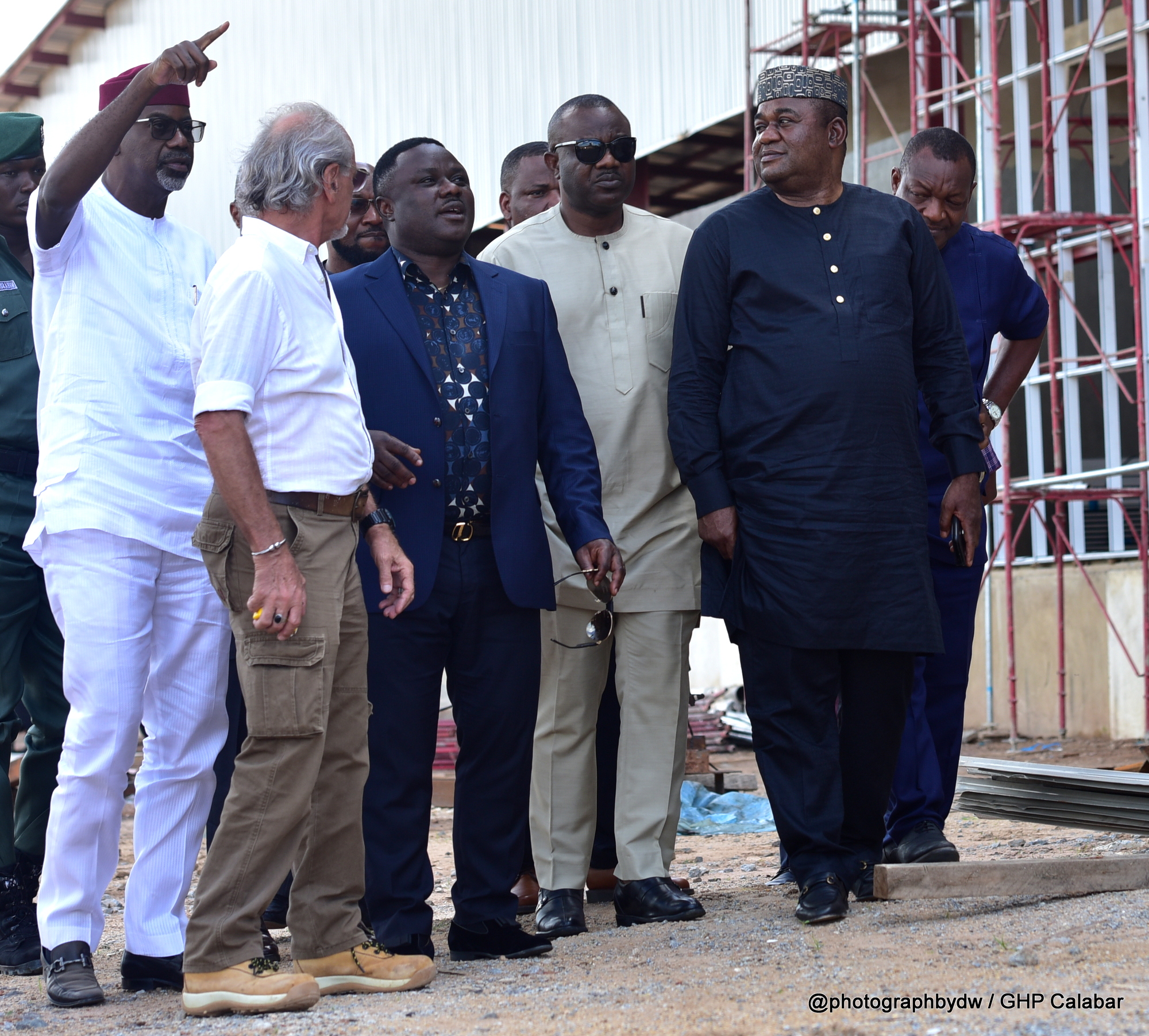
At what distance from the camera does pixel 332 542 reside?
3486 mm

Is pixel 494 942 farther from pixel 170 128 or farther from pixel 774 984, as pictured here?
pixel 170 128

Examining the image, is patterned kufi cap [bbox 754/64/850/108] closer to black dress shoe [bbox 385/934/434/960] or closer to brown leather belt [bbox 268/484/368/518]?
brown leather belt [bbox 268/484/368/518]

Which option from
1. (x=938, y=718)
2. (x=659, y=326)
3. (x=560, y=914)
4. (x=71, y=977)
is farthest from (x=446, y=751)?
(x=71, y=977)

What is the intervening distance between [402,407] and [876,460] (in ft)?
4.38

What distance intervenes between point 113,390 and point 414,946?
1617 millimetres

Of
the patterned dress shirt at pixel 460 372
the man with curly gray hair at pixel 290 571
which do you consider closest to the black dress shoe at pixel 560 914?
the man with curly gray hair at pixel 290 571

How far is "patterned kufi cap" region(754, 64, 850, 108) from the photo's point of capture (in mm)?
4441

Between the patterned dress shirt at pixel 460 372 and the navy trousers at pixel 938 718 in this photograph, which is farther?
the navy trousers at pixel 938 718

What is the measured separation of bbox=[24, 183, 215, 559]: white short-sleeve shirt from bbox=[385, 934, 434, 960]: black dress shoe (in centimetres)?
111

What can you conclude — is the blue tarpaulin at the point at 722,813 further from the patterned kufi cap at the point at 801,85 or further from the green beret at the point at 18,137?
the green beret at the point at 18,137

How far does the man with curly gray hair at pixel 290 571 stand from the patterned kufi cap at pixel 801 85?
1.45 meters

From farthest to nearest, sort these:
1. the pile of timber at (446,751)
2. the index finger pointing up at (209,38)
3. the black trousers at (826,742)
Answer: the pile of timber at (446,751), the black trousers at (826,742), the index finger pointing up at (209,38)

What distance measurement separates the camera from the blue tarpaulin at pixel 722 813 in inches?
313

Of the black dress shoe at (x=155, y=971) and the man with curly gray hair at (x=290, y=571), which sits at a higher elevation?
the man with curly gray hair at (x=290, y=571)
